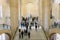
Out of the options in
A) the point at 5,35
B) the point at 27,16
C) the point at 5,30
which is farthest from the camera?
the point at 27,16

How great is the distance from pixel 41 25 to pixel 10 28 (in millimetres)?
3956

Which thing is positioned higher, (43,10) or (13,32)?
(43,10)

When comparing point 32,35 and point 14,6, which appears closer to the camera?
point 32,35

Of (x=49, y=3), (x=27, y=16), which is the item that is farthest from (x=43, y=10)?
(x=27, y=16)

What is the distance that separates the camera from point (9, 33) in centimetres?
1612

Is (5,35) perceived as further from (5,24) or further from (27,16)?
(27,16)

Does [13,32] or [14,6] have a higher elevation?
[14,6]

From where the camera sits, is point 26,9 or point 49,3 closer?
point 49,3

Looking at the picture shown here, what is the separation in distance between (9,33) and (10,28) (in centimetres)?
72

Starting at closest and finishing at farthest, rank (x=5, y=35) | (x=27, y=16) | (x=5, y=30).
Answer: (x=5, y=30) < (x=5, y=35) < (x=27, y=16)

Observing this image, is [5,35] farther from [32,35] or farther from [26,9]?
[26,9]

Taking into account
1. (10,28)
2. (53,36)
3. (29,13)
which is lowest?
(53,36)

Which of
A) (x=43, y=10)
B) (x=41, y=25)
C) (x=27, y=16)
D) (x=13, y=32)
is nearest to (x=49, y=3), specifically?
(x=43, y=10)

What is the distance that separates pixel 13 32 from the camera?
16.5 meters
